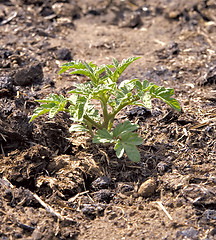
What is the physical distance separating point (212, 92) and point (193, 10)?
7.09 feet

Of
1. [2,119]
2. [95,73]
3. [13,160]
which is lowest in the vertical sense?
[13,160]

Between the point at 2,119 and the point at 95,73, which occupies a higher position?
the point at 95,73

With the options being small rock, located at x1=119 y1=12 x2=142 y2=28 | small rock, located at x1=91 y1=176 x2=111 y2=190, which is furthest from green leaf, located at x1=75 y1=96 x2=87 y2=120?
small rock, located at x1=119 y1=12 x2=142 y2=28

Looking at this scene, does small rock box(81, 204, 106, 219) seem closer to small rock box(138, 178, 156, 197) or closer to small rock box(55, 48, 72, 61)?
small rock box(138, 178, 156, 197)

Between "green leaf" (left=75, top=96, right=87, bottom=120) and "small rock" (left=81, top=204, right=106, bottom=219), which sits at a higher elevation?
"green leaf" (left=75, top=96, right=87, bottom=120)

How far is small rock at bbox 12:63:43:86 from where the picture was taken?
3.97m

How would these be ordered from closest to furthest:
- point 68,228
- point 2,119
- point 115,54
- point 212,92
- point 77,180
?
point 68,228, point 77,180, point 2,119, point 212,92, point 115,54

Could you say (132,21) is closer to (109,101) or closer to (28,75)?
(28,75)

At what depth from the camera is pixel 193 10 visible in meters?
5.50

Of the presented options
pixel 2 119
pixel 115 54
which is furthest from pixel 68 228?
pixel 115 54

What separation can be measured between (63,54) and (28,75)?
0.74 meters

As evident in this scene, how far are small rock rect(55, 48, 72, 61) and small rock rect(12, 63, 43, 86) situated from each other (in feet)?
1.58

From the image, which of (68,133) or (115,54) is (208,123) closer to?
(68,133)

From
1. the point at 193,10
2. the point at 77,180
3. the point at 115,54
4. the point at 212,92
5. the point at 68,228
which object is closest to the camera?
the point at 68,228
